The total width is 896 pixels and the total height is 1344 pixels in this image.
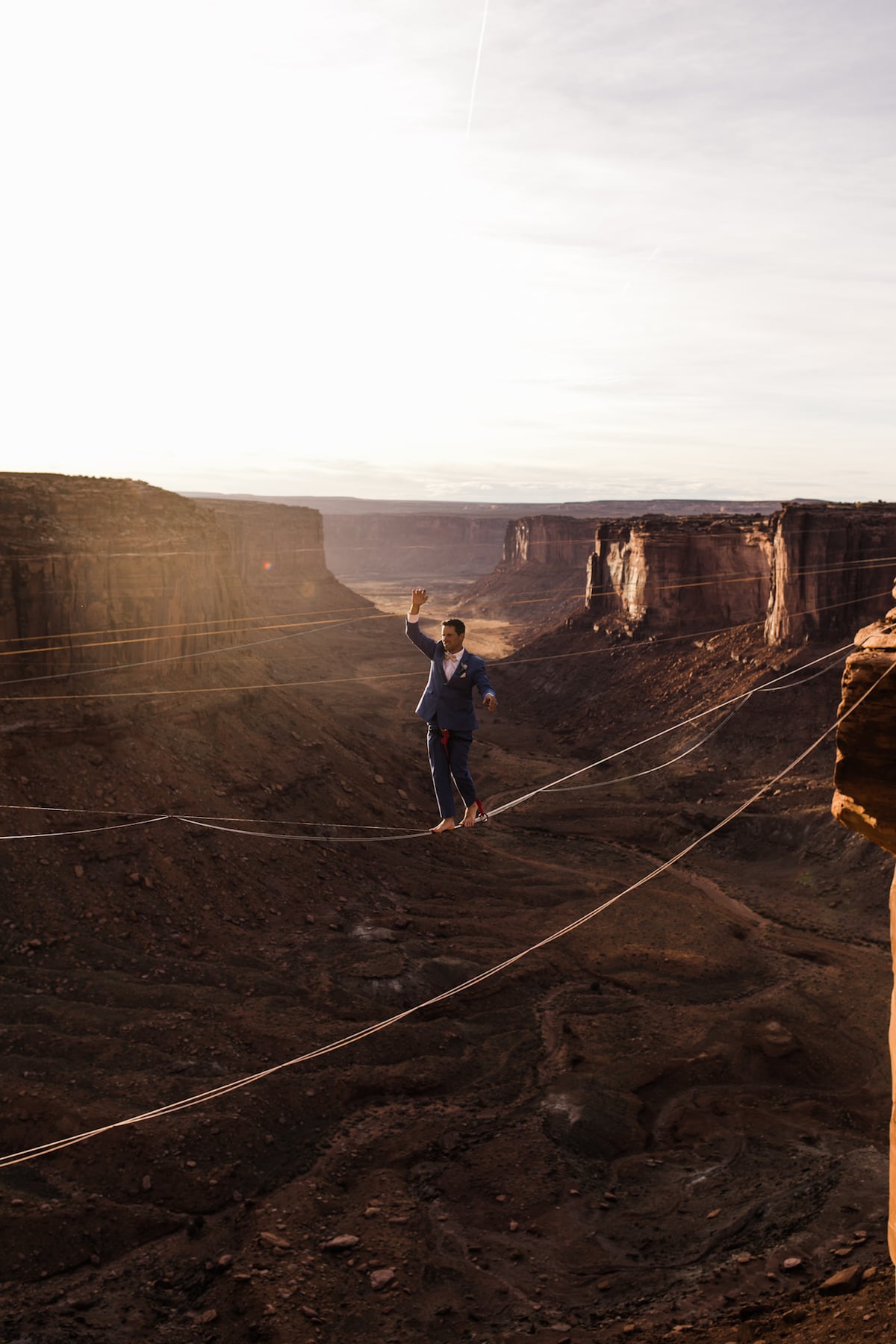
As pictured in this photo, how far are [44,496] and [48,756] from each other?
274 inches

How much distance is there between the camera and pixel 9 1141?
46.1ft

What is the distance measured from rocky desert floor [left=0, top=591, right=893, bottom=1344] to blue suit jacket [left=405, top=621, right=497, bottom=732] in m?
3.75

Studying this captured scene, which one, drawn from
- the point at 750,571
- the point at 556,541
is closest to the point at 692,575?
the point at 750,571

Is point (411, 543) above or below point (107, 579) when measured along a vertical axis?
above

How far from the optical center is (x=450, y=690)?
1198 centimetres

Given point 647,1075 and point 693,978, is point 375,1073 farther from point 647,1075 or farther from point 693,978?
point 693,978

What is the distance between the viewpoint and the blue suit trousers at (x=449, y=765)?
12.3 meters

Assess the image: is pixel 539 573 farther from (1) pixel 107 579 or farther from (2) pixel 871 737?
(2) pixel 871 737

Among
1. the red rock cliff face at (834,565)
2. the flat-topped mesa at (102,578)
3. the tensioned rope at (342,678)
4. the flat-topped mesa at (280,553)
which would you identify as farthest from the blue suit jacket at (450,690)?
the flat-topped mesa at (280,553)

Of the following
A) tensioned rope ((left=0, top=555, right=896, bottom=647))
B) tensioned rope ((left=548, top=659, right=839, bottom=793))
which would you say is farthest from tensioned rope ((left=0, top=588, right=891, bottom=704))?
tensioned rope ((left=548, top=659, right=839, bottom=793))

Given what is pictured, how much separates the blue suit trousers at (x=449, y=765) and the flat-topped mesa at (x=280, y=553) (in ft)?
210

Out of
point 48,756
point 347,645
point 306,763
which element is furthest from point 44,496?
point 347,645

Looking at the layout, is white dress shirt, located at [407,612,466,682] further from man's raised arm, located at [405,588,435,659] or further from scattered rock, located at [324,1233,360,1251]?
scattered rock, located at [324,1233,360,1251]

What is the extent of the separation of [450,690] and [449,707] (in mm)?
224
